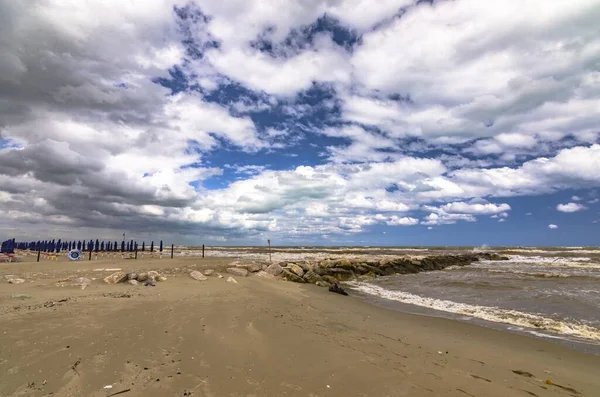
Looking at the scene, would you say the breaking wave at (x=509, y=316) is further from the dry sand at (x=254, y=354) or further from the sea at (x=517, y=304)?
the dry sand at (x=254, y=354)

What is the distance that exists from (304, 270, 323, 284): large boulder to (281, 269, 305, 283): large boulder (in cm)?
47

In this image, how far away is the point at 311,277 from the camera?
77.3ft

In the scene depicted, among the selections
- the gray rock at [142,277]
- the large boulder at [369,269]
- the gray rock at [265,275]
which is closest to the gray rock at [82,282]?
the gray rock at [142,277]

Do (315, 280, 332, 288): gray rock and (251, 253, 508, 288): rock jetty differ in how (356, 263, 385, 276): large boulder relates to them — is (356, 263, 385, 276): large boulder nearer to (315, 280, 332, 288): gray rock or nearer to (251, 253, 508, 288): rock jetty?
(251, 253, 508, 288): rock jetty

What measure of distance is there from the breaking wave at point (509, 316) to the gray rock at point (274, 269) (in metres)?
8.06

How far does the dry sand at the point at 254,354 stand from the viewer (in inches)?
211

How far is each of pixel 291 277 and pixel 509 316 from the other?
536 inches

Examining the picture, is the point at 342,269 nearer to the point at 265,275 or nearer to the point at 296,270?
the point at 296,270

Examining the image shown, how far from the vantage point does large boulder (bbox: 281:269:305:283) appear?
899 inches

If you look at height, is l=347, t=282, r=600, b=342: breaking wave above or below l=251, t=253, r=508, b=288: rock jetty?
below

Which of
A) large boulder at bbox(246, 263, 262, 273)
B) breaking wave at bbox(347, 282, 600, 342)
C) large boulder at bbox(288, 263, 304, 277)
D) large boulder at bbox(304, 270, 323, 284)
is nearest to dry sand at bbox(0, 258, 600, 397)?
breaking wave at bbox(347, 282, 600, 342)

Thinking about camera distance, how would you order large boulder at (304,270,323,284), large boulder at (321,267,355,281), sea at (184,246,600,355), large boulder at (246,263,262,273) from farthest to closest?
large boulder at (321,267,355,281) < large boulder at (304,270,323,284) < large boulder at (246,263,262,273) < sea at (184,246,600,355)

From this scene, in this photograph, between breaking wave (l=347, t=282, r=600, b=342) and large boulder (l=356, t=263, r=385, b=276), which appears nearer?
breaking wave (l=347, t=282, r=600, b=342)

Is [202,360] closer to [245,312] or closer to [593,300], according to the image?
[245,312]
